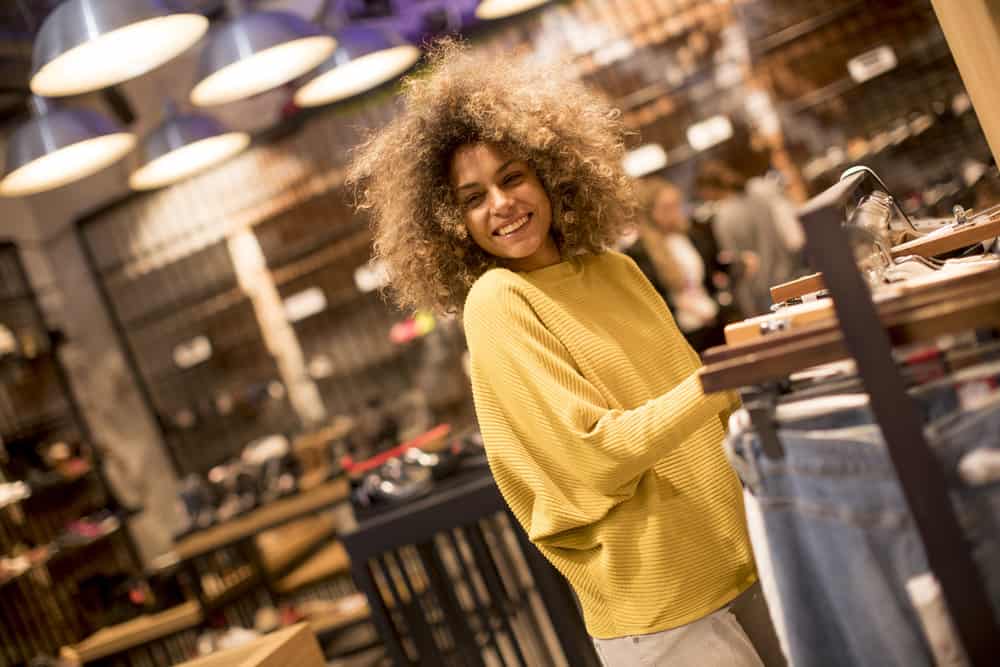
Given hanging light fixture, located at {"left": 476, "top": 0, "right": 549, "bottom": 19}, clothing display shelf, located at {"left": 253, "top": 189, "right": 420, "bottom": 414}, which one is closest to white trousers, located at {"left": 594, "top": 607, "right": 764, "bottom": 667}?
hanging light fixture, located at {"left": 476, "top": 0, "right": 549, "bottom": 19}

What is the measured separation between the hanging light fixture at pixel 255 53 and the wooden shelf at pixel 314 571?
117 inches

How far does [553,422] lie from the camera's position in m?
1.45

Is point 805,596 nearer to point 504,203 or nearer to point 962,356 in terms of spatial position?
point 962,356

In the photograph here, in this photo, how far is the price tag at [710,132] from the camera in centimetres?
637

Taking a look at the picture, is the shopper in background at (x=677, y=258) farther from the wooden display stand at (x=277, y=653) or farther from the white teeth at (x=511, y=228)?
the white teeth at (x=511, y=228)

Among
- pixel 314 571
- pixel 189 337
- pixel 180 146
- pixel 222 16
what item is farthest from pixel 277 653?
pixel 189 337

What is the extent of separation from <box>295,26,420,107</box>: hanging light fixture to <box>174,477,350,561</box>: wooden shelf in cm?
197

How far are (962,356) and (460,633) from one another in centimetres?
204

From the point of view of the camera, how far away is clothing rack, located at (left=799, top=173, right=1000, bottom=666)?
94cm

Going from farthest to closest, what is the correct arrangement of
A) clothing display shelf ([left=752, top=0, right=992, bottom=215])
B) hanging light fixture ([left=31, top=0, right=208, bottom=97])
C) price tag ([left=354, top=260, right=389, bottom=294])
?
price tag ([left=354, top=260, right=389, bottom=294]), clothing display shelf ([left=752, top=0, right=992, bottom=215]), hanging light fixture ([left=31, top=0, right=208, bottom=97])

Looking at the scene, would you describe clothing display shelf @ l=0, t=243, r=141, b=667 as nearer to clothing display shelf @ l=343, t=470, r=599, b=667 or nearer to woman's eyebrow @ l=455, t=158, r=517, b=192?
clothing display shelf @ l=343, t=470, r=599, b=667

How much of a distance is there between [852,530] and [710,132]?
18.6ft

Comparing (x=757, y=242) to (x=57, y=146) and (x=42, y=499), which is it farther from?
(x=42, y=499)

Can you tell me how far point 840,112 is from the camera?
20.5 feet
